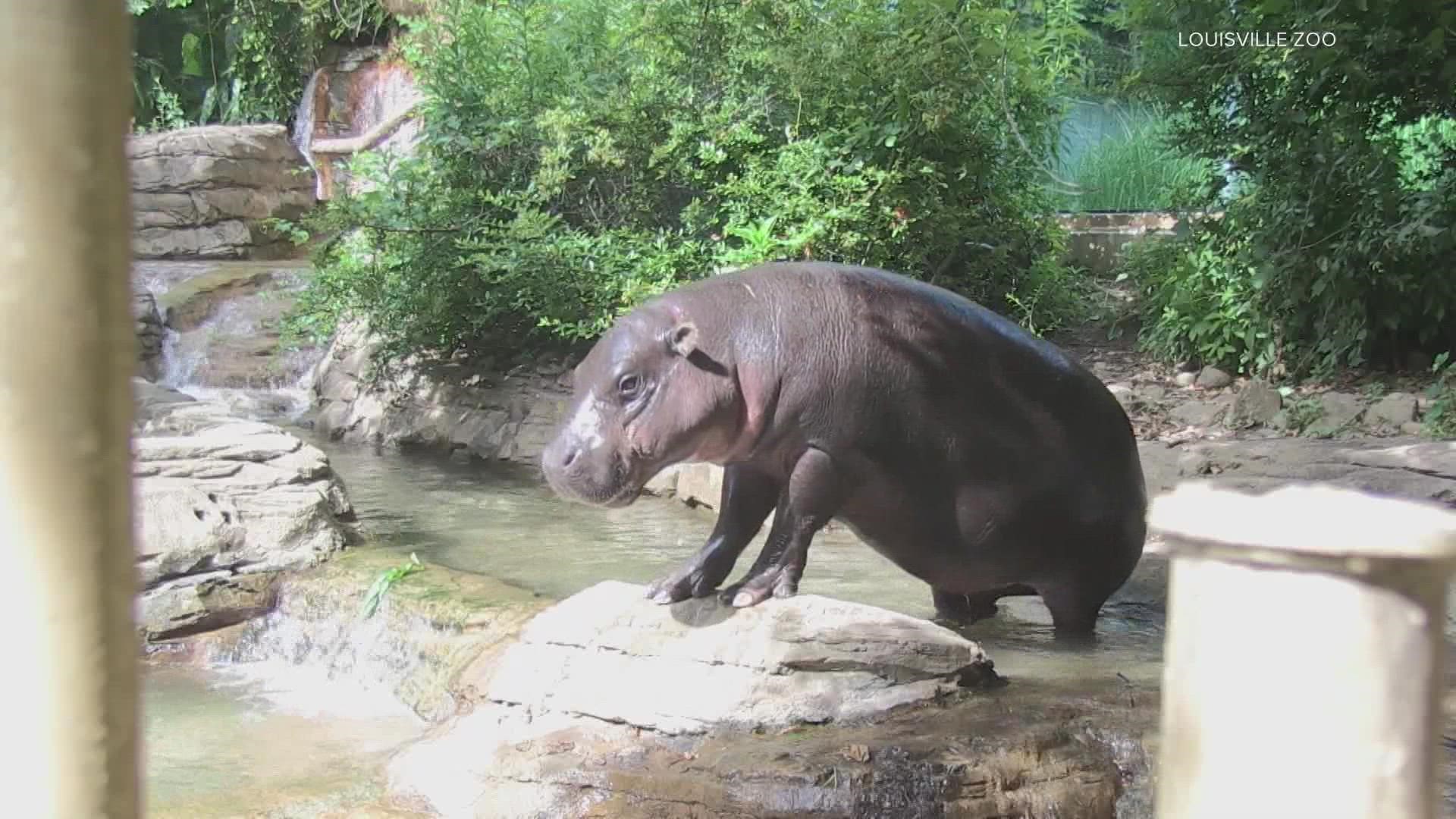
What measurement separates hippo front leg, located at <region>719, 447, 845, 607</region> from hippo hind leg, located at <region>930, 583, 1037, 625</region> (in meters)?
1.08

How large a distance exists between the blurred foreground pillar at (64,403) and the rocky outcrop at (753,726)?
8.42ft

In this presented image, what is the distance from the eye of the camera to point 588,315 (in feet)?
30.6

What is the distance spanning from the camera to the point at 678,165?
30.4ft

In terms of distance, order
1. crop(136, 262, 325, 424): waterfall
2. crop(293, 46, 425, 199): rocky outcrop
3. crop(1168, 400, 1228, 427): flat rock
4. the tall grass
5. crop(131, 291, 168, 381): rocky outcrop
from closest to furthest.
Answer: crop(1168, 400, 1228, 427): flat rock < crop(136, 262, 325, 424): waterfall < crop(131, 291, 168, 381): rocky outcrop < the tall grass < crop(293, 46, 425, 199): rocky outcrop

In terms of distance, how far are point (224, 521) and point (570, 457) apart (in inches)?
115

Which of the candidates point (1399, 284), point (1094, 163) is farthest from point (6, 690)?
point (1094, 163)

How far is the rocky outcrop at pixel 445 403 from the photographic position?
988 centimetres

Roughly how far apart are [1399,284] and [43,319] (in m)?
8.13

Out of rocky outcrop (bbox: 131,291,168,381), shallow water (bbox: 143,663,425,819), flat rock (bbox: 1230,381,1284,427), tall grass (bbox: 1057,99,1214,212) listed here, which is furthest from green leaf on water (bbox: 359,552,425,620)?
tall grass (bbox: 1057,99,1214,212)

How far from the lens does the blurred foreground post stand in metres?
1.19

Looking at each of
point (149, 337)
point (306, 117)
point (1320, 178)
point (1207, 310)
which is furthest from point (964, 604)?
point (306, 117)

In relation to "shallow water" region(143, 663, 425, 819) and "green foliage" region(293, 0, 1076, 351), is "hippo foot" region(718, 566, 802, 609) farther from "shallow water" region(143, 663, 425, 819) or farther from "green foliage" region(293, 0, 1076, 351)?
"green foliage" region(293, 0, 1076, 351)

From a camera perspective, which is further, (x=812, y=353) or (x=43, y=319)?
(x=812, y=353)

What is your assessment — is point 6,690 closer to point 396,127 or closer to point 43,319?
point 43,319
